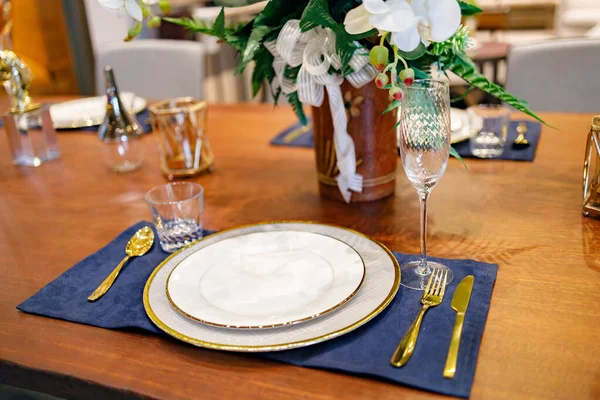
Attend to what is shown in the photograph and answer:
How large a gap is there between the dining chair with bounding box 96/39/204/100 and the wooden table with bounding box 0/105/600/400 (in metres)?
0.58

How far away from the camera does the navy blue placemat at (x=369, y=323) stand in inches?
21.2

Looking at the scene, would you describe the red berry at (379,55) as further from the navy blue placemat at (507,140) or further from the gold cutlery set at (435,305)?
the navy blue placemat at (507,140)

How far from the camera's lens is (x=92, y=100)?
1.65 metres

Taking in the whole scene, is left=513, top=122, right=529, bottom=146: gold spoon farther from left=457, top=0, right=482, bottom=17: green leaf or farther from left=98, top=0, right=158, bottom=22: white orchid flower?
left=98, top=0, right=158, bottom=22: white orchid flower

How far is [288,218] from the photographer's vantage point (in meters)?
0.92

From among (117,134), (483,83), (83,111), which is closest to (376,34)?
(483,83)

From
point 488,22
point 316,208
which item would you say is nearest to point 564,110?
point 316,208

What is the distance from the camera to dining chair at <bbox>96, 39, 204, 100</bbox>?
189cm

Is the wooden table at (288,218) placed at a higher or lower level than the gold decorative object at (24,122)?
lower

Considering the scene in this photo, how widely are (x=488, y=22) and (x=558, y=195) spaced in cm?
509

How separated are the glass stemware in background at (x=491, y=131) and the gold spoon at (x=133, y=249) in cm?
63

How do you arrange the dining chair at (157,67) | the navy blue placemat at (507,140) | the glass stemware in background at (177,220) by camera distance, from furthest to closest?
the dining chair at (157,67) < the navy blue placemat at (507,140) < the glass stemware in background at (177,220)

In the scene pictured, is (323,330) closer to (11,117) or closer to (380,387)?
(380,387)

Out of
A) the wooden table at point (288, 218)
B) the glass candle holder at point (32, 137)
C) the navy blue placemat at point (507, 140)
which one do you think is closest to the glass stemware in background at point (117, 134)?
the wooden table at point (288, 218)
